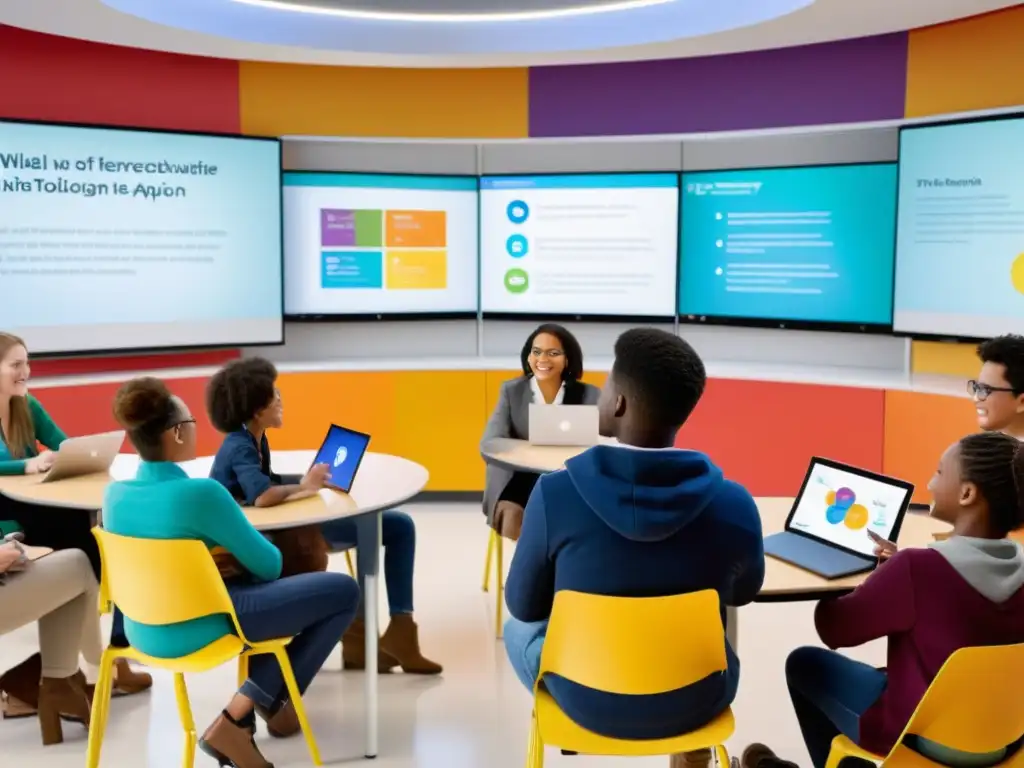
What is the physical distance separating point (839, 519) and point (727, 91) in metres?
4.29

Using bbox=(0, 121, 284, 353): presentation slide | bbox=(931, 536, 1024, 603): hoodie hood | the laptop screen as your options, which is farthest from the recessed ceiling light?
bbox=(931, 536, 1024, 603): hoodie hood

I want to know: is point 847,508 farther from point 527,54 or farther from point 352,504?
point 527,54

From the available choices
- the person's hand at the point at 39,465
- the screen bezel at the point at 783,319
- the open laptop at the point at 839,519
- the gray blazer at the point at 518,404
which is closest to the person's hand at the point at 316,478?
the person's hand at the point at 39,465

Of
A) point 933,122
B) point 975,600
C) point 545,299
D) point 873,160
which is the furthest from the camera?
point 545,299

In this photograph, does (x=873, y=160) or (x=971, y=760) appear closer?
(x=971, y=760)

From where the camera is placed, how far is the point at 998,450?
7.02 ft

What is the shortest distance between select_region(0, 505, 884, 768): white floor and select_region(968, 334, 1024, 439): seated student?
3.97 feet

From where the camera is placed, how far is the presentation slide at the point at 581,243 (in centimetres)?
660

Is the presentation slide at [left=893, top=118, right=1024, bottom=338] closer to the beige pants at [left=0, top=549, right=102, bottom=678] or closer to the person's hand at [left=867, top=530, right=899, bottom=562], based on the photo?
the person's hand at [left=867, top=530, right=899, bottom=562]

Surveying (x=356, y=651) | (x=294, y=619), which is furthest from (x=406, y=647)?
(x=294, y=619)

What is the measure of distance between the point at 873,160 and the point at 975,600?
4.50m

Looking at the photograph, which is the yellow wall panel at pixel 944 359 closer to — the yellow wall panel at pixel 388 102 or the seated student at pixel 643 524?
the yellow wall panel at pixel 388 102

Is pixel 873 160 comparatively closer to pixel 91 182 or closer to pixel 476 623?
pixel 476 623

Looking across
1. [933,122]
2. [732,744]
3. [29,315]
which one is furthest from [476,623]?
[933,122]
